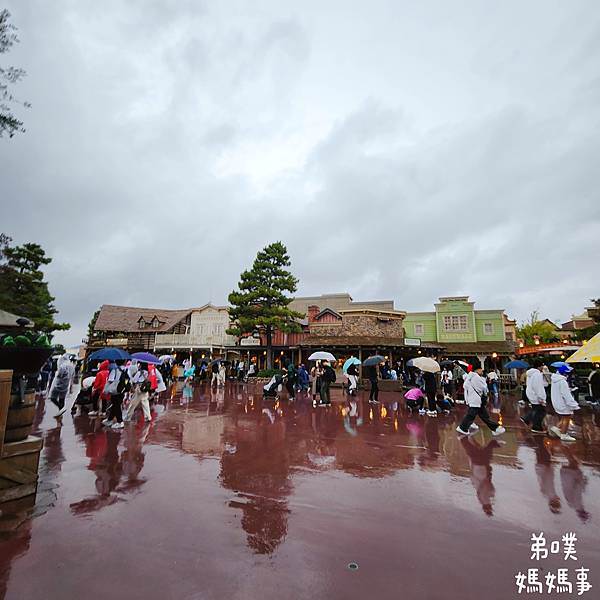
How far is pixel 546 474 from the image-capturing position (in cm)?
A: 513

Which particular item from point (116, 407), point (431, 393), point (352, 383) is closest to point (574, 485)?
point (431, 393)

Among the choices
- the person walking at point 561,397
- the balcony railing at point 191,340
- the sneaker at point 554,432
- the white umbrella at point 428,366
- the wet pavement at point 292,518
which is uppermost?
the balcony railing at point 191,340

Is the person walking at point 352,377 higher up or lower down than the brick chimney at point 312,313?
lower down

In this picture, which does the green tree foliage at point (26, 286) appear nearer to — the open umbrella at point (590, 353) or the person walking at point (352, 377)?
the person walking at point (352, 377)

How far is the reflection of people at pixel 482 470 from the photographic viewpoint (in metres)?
4.09

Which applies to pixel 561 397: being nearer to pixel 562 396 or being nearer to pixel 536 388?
pixel 562 396

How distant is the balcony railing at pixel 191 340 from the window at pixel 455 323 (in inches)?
824

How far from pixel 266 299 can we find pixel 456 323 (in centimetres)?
1857

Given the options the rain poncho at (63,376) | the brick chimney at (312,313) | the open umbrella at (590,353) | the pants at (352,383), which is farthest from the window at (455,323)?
the rain poncho at (63,376)

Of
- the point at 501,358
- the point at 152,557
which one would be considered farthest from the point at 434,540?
the point at 501,358

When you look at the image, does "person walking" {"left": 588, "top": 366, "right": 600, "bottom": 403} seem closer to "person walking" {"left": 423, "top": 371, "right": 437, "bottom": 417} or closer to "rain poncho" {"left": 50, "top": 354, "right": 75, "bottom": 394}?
"person walking" {"left": 423, "top": 371, "right": 437, "bottom": 417}

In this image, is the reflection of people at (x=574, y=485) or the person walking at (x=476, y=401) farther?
→ the person walking at (x=476, y=401)

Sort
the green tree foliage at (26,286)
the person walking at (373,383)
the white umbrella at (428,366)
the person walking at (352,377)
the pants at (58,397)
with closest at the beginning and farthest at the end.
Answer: the pants at (58,397) → the white umbrella at (428,366) → the person walking at (373,383) → the person walking at (352,377) → the green tree foliage at (26,286)

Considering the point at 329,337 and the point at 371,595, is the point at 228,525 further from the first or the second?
the point at 329,337
